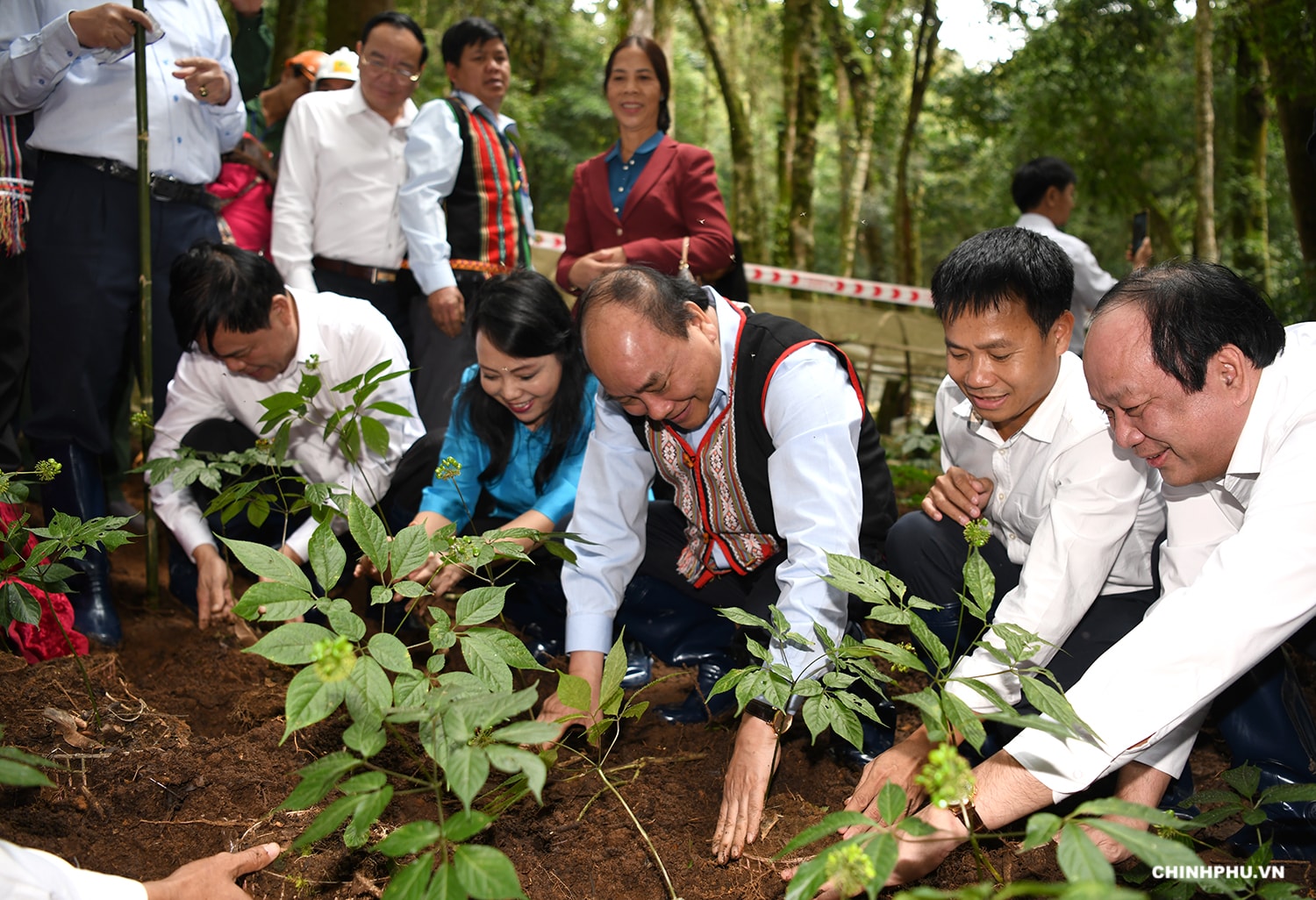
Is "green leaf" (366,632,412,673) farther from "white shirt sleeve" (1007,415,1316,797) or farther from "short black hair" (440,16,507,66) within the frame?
"short black hair" (440,16,507,66)

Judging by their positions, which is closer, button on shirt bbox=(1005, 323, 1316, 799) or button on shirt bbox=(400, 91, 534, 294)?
button on shirt bbox=(1005, 323, 1316, 799)

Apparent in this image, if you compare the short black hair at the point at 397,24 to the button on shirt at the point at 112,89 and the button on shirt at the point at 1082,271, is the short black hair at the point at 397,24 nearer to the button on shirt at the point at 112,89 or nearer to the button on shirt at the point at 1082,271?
the button on shirt at the point at 112,89

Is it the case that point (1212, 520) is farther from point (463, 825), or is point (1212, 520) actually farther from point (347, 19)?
point (347, 19)

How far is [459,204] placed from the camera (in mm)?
3561

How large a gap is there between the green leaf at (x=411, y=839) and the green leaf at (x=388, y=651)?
0.22m

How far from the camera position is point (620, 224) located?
138 inches

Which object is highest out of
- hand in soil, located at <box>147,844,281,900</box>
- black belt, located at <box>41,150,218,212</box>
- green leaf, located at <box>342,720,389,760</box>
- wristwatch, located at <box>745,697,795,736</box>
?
Answer: black belt, located at <box>41,150,218,212</box>

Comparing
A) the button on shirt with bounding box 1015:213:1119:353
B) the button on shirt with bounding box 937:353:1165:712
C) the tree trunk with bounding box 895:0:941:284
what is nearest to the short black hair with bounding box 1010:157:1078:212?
the button on shirt with bounding box 1015:213:1119:353

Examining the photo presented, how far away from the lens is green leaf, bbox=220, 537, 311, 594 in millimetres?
1433

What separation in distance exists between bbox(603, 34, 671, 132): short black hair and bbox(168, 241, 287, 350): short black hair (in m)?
1.39

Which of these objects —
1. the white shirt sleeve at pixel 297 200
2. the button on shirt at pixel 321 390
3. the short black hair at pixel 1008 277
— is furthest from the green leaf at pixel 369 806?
the white shirt sleeve at pixel 297 200

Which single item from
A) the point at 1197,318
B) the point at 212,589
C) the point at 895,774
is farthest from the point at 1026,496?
the point at 212,589

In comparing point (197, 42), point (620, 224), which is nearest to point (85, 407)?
point (197, 42)

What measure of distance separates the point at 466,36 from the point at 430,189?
64cm
